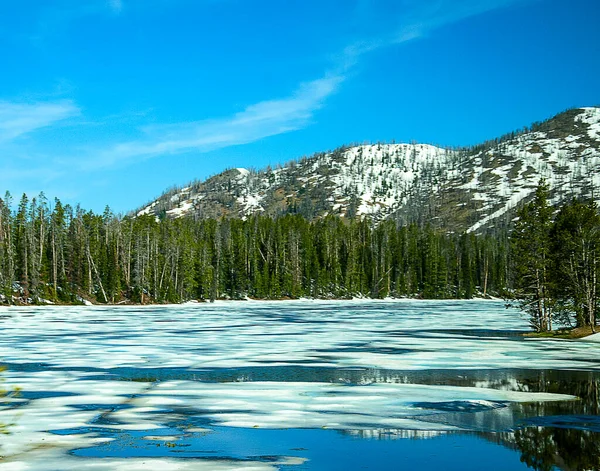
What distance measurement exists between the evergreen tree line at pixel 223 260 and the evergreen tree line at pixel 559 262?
73746 millimetres

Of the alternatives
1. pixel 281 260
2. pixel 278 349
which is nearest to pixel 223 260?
pixel 281 260

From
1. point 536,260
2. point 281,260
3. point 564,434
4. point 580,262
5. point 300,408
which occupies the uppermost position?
point 281,260

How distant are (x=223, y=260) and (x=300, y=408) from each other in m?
113

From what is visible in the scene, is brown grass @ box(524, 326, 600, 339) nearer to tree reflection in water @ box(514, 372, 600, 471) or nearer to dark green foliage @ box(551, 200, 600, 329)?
dark green foliage @ box(551, 200, 600, 329)

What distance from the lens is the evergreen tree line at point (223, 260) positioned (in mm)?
103500

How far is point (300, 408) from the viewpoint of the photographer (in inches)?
596

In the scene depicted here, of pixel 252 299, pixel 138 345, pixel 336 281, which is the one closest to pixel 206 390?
pixel 138 345

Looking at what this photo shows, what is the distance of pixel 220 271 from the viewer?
126 meters

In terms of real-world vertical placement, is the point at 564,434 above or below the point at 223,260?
below

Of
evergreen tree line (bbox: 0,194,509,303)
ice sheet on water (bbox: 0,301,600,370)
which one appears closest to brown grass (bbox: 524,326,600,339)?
ice sheet on water (bbox: 0,301,600,370)

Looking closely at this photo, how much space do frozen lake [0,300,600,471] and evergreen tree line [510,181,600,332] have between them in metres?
9.20

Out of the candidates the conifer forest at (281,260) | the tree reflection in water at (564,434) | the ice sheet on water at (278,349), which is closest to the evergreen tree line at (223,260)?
the conifer forest at (281,260)

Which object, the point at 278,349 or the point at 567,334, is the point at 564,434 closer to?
the point at 278,349

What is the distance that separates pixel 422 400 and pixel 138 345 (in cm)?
1870
